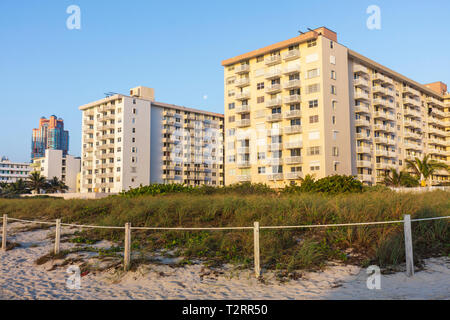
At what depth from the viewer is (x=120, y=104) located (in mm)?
82625

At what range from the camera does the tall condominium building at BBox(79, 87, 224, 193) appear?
8175 centimetres

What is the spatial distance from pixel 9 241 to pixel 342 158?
50.6 metres

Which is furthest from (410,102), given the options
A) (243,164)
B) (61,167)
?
(61,167)

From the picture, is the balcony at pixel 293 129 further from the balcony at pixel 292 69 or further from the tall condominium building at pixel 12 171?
the tall condominium building at pixel 12 171

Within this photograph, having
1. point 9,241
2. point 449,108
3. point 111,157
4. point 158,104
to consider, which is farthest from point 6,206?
point 449,108

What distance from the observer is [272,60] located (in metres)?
62.5

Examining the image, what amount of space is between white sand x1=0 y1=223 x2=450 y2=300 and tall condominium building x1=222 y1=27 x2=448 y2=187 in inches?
1810

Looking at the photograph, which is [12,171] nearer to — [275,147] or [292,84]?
[275,147]

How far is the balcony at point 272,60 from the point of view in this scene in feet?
203

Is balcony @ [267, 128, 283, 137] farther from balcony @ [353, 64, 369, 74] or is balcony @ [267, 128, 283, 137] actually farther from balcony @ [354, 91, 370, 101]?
balcony @ [353, 64, 369, 74]

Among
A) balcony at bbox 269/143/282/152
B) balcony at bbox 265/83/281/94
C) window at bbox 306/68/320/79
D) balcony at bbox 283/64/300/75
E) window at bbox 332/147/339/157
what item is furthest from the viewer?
balcony at bbox 265/83/281/94

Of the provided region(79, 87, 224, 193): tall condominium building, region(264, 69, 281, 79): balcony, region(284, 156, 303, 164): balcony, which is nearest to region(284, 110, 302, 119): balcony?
region(284, 156, 303, 164): balcony

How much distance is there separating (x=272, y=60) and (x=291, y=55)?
11.9ft
